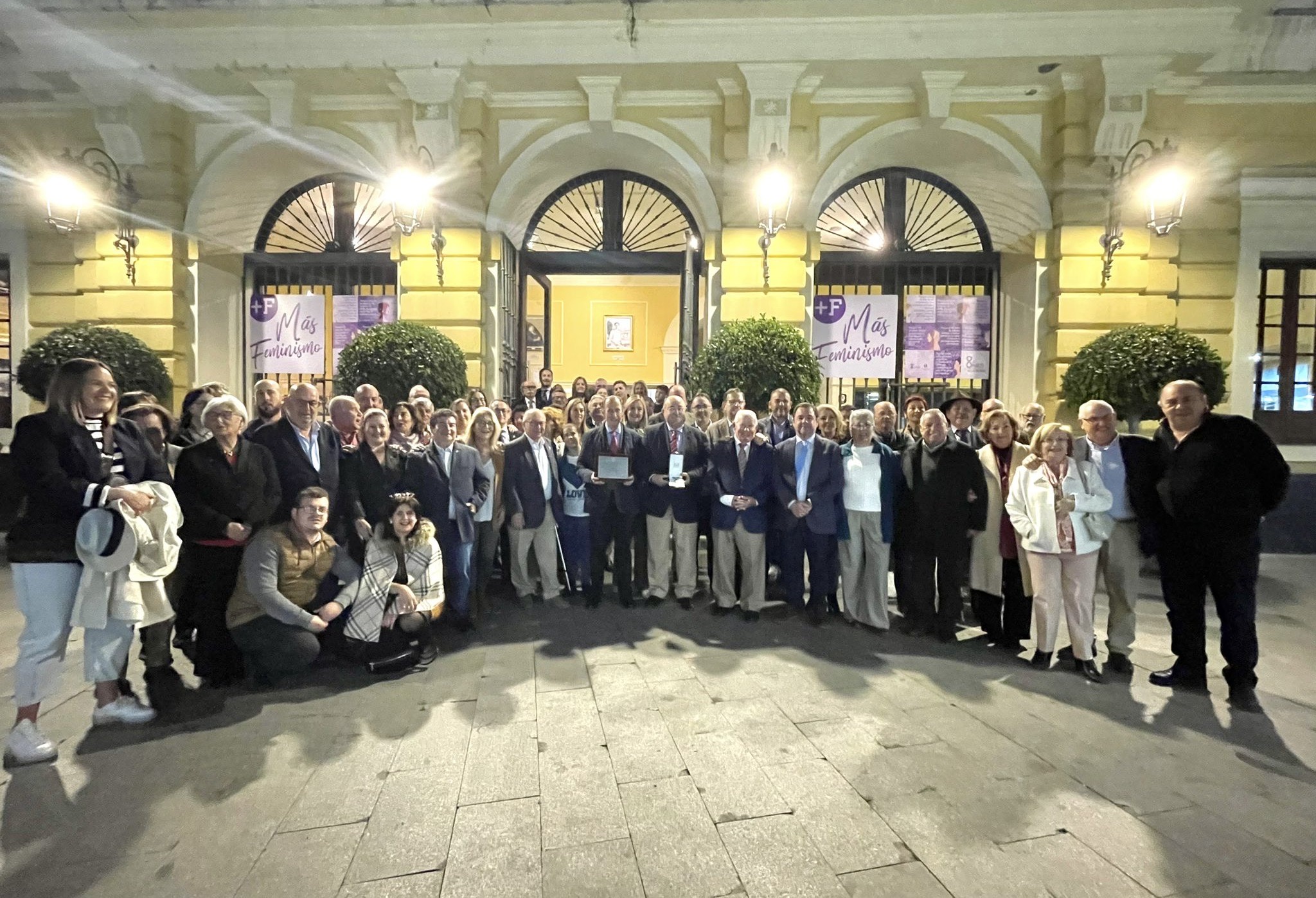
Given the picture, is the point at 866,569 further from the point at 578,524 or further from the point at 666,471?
the point at 578,524

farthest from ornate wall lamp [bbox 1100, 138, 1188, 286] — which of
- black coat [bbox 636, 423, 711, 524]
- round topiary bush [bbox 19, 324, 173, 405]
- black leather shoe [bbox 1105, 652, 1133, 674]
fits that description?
round topiary bush [bbox 19, 324, 173, 405]

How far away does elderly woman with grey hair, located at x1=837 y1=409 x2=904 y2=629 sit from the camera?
17.1ft

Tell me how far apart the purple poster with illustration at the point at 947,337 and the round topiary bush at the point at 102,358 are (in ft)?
35.9

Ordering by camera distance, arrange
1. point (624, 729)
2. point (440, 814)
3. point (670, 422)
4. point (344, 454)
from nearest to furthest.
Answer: point (440, 814) → point (624, 729) → point (344, 454) → point (670, 422)

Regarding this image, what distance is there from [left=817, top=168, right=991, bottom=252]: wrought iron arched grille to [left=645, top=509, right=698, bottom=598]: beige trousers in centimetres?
643

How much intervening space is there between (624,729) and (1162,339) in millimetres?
7718

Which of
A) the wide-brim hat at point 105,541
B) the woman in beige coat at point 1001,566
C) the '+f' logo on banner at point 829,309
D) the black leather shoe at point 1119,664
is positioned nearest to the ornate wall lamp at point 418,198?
the '+f' logo on banner at point 829,309

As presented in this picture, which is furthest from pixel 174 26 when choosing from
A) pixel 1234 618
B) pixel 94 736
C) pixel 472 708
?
pixel 1234 618

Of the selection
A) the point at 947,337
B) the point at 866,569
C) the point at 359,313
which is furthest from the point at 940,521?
the point at 359,313

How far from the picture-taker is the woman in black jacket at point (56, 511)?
320 centimetres

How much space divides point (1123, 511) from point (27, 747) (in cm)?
649

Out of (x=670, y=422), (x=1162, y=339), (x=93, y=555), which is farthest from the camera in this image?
(x=1162, y=339)

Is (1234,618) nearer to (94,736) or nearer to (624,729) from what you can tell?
(624,729)

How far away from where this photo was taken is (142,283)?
31.4 ft
